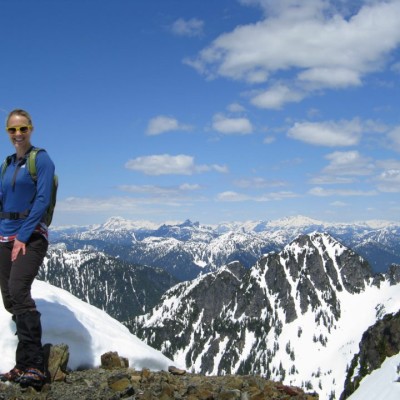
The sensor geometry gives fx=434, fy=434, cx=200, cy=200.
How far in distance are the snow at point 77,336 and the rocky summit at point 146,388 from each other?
1.25m

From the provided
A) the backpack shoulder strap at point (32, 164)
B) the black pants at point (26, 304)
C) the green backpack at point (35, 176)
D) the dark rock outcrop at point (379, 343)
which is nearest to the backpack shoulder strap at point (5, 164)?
the green backpack at point (35, 176)

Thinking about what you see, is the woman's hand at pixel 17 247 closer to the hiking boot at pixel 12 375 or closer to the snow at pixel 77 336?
the hiking boot at pixel 12 375

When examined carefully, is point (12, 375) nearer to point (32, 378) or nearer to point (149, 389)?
point (32, 378)

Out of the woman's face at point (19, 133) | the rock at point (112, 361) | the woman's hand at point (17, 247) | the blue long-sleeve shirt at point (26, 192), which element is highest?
the woman's face at point (19, 133)

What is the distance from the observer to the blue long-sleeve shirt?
1040 centimetres

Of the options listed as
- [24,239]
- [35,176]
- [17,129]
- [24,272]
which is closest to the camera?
[24,239]

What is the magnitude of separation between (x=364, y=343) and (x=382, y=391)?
323 ft

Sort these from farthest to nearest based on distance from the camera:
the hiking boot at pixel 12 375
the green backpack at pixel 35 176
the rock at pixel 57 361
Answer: the rock at pixel 57 361 → the green backpack at pixel 35 176 → the hiking boot at pixel 12 375

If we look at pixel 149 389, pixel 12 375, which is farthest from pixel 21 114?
pixel 149 389

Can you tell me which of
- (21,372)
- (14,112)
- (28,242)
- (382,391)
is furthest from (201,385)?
(382,391)

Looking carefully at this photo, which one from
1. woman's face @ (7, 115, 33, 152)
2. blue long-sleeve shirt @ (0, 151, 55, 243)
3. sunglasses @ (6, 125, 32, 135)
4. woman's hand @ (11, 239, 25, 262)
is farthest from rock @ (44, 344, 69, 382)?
sunglasses @ (6, 125, 32, 135)

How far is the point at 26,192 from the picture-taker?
10672 mm

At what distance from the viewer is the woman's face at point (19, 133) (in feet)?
35.7

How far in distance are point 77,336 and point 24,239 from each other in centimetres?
485
